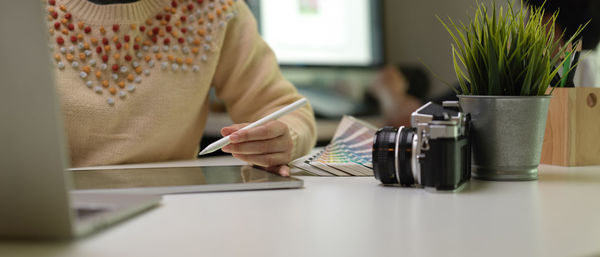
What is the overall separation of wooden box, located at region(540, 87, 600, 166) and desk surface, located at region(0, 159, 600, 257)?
0.57 feet

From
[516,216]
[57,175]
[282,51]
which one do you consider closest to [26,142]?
[57,175]

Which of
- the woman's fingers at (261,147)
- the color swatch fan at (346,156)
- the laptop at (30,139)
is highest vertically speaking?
the laptop at (30,139)

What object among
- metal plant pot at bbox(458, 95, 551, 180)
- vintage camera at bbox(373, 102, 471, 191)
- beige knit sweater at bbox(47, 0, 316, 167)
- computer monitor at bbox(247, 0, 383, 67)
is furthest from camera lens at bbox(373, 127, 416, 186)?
computer monitor at bbox(247, 0, 383, 67)

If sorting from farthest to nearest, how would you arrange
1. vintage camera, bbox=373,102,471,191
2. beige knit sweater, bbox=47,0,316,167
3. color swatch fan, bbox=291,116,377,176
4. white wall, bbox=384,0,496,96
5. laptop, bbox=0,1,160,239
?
1. white wall, bbox=384,0,496,96
2. beige knit sweater, bbox=47,0,316,167
3. color swatch fan, bbox=291,116,377,176
4. vintage camera, bbox=373,102,471,191
5. laptop, bbox=0,1,160,239

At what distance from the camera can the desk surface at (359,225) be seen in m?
0.37

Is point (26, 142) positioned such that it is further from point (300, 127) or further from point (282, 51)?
point (282, 51)

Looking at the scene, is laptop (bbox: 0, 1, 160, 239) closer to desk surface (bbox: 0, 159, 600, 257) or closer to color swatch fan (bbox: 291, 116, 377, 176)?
desk surface (bbox: 0, 159, 600, 257)

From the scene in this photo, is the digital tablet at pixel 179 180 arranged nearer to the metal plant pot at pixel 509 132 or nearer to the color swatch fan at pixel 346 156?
the color swatch fan at pixel 346 156

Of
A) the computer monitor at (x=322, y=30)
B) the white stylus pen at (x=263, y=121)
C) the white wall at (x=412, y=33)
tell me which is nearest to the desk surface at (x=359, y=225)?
the white stylus pen at (x=263, y=121)

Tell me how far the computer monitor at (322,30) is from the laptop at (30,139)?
1.17 metres

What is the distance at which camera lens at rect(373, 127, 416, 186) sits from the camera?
599 millimetres

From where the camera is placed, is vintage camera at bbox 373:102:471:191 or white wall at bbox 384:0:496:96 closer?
vintage camera at bbox 373:102:471:191

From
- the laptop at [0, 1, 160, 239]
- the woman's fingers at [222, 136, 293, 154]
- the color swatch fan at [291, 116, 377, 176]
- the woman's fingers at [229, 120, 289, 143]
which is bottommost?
the color swatch fan at [291, 116, 377, 176]

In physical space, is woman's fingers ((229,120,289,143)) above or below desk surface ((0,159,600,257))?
above
